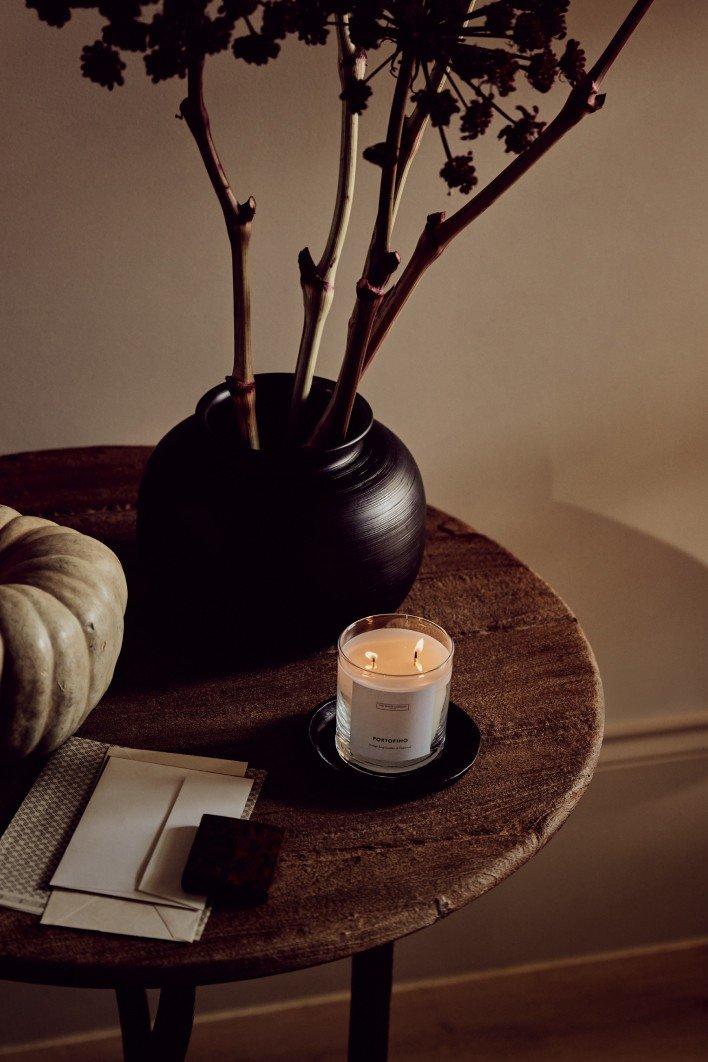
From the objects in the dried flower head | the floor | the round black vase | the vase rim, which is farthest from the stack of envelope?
the floor

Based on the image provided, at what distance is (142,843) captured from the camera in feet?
1.97

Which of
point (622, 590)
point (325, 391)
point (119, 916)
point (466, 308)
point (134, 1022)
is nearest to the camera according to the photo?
point (119, 916)

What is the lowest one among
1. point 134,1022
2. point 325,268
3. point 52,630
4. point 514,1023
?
point 514,1023

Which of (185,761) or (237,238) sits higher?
(237,238)

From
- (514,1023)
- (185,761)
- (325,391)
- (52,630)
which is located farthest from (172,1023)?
(514,1023)

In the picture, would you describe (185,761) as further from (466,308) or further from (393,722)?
(466,308)

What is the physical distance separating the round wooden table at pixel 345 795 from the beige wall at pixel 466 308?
20 cm

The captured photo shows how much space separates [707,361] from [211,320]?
1.82ft

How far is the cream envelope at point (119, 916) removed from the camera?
0.55 meters

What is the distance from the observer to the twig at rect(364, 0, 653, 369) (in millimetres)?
626

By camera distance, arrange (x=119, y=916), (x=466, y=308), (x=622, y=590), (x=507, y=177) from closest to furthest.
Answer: (x=119, y=916) → (x=507, y=177) → (x=466, y=308) → (x=622, y=590)

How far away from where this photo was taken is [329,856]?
601mm

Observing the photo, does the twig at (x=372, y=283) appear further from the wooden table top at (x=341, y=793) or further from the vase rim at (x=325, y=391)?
the wooden table top at (x=341, y=793)

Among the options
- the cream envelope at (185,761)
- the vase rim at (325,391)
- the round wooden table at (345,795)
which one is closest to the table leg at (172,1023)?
the round wooden table at (345,795)
